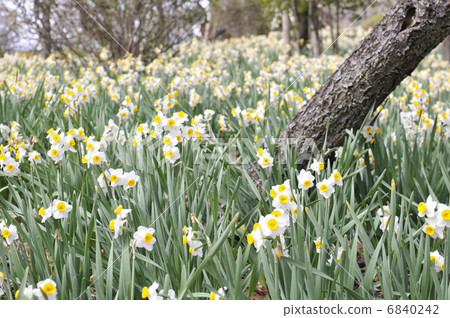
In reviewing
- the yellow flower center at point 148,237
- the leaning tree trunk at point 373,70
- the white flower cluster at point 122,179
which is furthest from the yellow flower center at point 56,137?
the leaning tree trunk at point 373,70

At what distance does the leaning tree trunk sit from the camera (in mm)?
2055

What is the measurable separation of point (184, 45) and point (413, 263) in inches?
219

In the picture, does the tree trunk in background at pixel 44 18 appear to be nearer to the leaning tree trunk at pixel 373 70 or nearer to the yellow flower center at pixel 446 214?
the leaning tree trunk at pixel 373 70

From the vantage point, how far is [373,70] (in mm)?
2152

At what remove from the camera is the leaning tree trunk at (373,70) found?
2055 mm

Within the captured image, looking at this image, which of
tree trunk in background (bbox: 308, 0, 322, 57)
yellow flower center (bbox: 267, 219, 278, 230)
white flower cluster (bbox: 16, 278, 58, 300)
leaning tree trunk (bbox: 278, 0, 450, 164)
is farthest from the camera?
tree trunk in background (bbox: 308, 0, 322, 57)

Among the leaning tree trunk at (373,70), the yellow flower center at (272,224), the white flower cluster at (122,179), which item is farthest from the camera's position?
the leaning tree trunk at (373,70)

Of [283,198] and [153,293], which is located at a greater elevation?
[283,198]

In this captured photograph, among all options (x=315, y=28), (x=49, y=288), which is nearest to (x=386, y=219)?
(x=49, y=288)

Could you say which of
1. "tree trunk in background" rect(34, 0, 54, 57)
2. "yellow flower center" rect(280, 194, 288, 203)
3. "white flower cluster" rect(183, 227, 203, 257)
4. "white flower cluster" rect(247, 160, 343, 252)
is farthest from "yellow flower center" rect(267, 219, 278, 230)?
"tree trunk in background" rect(34, 0, 54, 57)

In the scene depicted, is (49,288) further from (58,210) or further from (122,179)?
(122,179)

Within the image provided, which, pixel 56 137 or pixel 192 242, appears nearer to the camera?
pixel 192 242

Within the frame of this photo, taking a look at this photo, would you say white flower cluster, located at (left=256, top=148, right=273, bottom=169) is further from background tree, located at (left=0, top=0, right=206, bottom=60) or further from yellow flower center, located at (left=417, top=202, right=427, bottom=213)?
background tree, located at (left=0, top=0, right=206, bottom=60)
